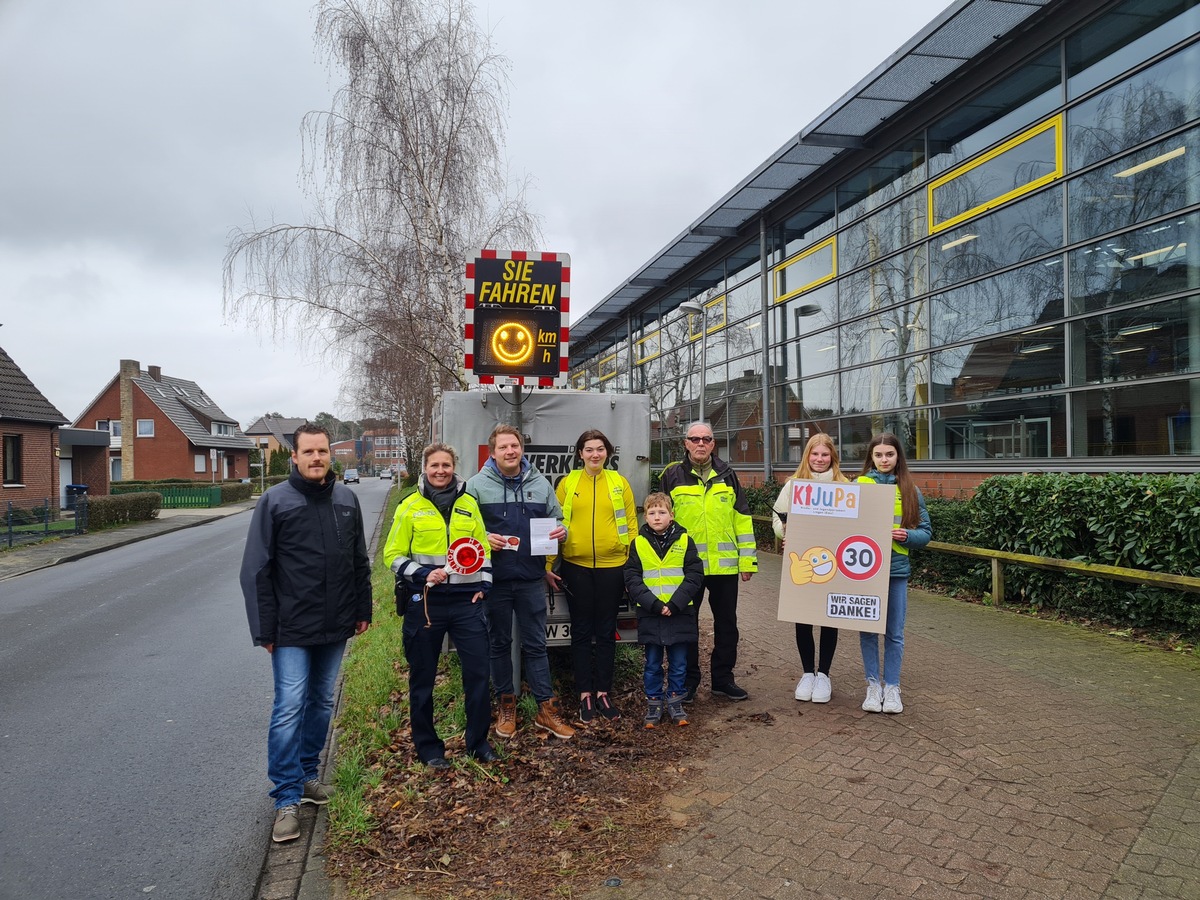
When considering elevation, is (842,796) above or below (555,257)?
below

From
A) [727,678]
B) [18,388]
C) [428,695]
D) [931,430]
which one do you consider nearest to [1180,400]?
[931,430]

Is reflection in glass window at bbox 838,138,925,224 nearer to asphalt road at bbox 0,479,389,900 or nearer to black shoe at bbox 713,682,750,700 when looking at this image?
black shoe at bbox 713,682,750,700

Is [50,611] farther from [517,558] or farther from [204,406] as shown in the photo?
[204,406]

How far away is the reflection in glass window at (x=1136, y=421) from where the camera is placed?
8.41 meters

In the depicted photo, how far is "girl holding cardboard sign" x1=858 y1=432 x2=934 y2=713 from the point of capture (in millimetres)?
5023

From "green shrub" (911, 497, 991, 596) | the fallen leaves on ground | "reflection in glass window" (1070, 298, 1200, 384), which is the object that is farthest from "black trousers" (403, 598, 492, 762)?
"reflection in glass window" (1070, 298, 1200, 384)

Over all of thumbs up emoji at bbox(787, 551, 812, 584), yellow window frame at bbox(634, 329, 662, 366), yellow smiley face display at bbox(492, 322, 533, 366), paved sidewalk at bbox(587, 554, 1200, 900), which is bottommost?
paved sidewalk at bbox(587, 554, 1200, 900)

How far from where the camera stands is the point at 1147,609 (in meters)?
6.62

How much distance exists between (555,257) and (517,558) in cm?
227

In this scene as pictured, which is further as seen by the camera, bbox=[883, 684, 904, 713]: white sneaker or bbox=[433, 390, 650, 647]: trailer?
bbox=[433, 390, 650, 647]: trailer

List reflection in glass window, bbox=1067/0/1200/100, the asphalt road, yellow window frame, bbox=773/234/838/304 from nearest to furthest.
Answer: the asphalt road < reflection in glass window, bbox=1067/0/1200/100 < yellow window frame, bbox=773/234/838/304

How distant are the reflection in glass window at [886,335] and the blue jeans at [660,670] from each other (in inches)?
377

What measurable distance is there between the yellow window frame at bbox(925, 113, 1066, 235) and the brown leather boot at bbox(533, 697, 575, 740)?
9784 mm

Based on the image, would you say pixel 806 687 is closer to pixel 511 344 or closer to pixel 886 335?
pixel 511 344
